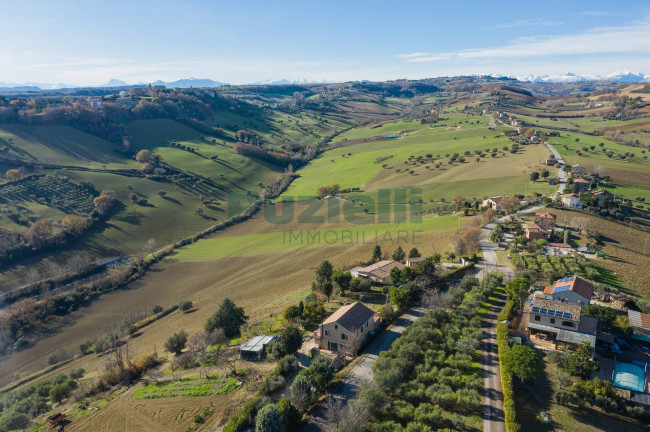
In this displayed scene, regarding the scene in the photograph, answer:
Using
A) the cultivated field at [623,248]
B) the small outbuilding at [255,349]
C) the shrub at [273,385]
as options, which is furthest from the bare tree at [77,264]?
the cultivated field at [623,248]

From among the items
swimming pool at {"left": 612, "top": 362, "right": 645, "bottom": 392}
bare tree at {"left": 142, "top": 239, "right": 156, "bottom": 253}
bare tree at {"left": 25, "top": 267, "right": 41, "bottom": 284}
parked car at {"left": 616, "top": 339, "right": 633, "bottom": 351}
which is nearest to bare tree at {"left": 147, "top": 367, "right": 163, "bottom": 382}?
swimming pool at {"left": 612, "top": 362, "right": 645, "bottom": 392}

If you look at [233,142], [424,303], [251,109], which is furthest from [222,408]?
[251,109]

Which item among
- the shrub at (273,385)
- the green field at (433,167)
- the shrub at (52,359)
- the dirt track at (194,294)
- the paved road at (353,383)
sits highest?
the green field at (433,167)

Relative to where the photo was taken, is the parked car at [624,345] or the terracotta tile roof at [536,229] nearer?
the parked car at [624,345]

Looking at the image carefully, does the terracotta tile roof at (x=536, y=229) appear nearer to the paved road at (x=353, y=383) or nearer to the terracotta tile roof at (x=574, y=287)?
the terracotta tile roof at (x=574, y=287)

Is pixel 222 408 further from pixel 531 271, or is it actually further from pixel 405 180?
pixel 405 180

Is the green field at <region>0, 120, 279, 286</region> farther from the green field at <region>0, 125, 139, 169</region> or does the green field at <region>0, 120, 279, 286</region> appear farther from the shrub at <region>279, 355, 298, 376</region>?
the shrub at <region>279, 355, 298, 376</region>
